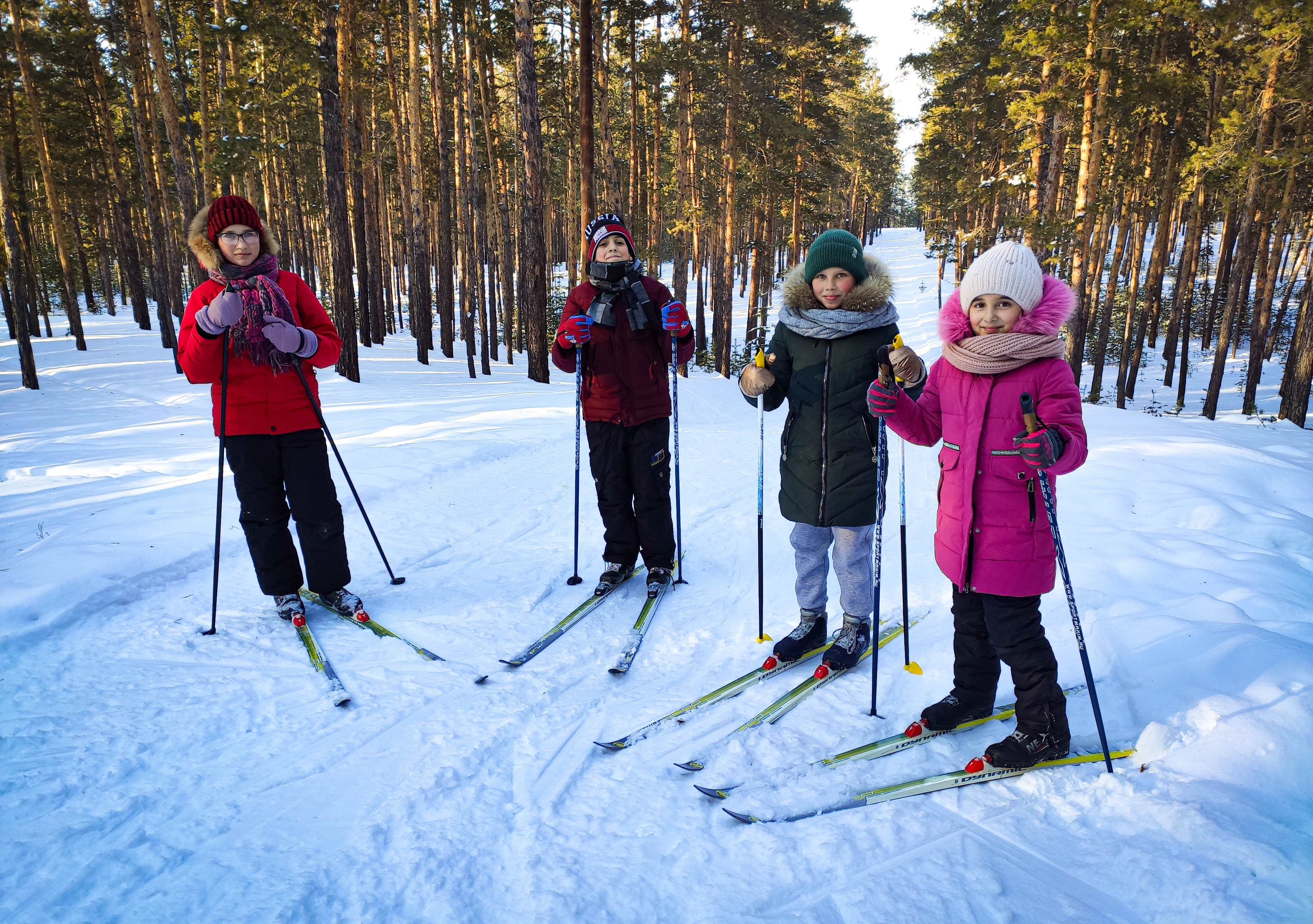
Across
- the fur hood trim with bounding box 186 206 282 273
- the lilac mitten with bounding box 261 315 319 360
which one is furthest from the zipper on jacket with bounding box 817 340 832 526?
the fur hood trim with bounding box 186 206 282 273

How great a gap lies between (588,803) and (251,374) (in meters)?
3.01

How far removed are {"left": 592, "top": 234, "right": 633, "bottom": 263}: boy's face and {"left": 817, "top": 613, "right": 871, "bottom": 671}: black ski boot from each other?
265cm

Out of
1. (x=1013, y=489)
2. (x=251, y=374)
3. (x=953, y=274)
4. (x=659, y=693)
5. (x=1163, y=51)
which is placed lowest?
(x=659, y=693)

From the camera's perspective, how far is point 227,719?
9.26 feet

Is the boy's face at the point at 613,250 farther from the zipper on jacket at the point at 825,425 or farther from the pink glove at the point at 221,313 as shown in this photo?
the pink glove at the point at 221,313

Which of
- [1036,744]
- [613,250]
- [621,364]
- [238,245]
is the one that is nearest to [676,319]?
[621,364]

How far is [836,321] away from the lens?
120 inches

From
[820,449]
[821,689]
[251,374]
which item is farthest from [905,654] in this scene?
[251,374]

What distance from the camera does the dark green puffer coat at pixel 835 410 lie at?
3094 millimetres

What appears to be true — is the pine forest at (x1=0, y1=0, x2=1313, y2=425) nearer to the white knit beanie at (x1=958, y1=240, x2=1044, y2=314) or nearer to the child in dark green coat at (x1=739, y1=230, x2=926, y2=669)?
the child in dark green coat at (x1=739, y1=230, x2=926, y2=669)

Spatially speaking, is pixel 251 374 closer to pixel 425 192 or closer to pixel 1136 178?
pixel 425 192

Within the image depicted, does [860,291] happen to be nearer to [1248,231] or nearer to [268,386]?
[268,386]

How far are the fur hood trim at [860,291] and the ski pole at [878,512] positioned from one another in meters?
0.26

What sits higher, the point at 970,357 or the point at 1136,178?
the point at 1136,178
